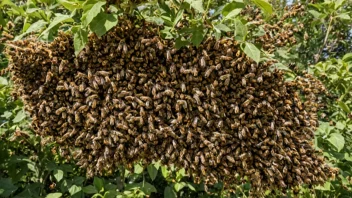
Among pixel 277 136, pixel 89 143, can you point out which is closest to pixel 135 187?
pixel 89 143

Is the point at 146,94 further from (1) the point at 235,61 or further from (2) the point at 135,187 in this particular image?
(2) the point at 135,187

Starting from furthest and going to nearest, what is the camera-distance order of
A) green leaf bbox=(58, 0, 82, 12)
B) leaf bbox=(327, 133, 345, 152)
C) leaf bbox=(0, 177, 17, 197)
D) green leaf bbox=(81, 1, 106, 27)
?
leaf bbox=(327, 133, 345, 152), leaf bbox=(0, 177, 17, 197), green leaf bbox=(58, 0, 82, 12), green leaf bbox=(81, 1, 106, 27)

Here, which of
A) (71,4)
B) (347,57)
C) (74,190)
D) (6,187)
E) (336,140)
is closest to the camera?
(71,4)

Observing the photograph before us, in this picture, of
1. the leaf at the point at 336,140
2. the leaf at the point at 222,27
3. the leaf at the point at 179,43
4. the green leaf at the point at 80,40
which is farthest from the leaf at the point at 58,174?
the leaf at the point at 336,140

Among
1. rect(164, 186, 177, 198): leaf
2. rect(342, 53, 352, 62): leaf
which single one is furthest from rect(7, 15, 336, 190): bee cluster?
rect(342, 53, 352, 62): leaf

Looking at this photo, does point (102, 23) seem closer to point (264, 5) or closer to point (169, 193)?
point (264, 5)

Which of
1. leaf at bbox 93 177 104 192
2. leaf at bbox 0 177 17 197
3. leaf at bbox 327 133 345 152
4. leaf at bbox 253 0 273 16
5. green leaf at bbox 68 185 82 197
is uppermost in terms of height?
leaf at bbox 253 0 273 16

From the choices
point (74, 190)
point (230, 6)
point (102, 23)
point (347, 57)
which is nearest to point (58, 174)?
point (74, 190)

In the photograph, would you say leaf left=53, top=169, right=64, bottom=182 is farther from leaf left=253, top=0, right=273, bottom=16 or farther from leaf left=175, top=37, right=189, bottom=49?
leaf left=253, top=0, right=273, bottom=16
